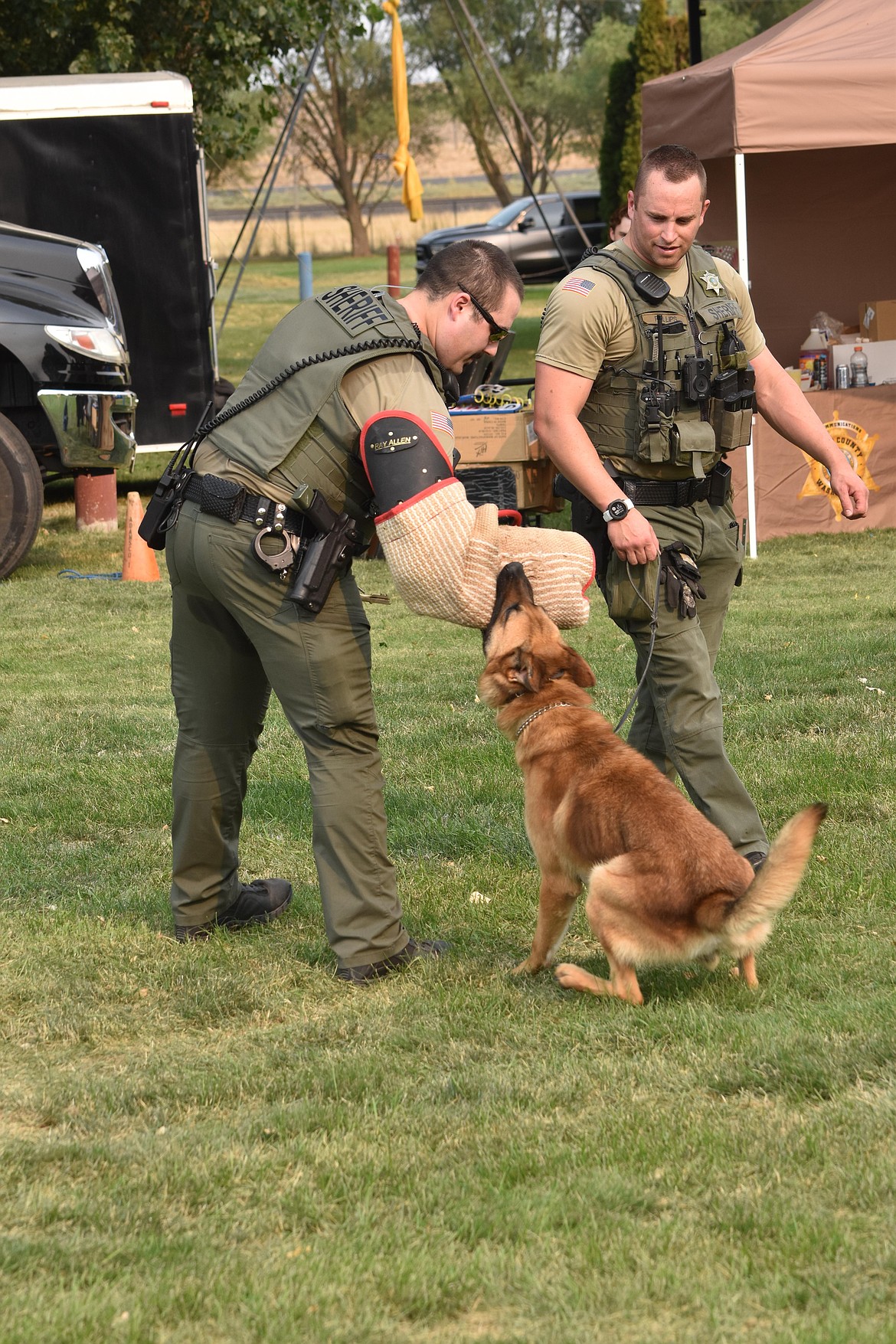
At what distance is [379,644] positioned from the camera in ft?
27.2

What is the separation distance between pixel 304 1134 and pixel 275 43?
15026 mm

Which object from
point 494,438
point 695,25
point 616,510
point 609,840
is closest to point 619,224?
point 494,438

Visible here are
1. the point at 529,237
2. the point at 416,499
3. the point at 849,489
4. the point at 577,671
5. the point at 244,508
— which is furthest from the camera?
the point at 529,237

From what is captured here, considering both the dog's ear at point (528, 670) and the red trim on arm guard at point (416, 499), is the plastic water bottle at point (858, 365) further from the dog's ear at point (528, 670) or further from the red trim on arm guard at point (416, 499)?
the red trim on arm guard at point (416, 499)

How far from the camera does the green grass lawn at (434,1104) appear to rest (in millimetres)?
2424

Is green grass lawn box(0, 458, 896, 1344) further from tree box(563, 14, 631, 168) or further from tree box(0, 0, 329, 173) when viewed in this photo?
tree box(563, 14, 631, 168)

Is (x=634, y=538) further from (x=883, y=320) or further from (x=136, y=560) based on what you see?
(x=883, y=320)

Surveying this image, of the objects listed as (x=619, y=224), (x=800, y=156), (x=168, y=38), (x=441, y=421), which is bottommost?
(x=441, y=421)

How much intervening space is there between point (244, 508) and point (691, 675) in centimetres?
143

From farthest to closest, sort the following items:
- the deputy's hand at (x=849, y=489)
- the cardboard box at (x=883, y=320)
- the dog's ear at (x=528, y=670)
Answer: the cardboard box at (x=883, y=320)
the deputy's hand at (x=849, y=489)
the dog's ear at (x=528, y=670)

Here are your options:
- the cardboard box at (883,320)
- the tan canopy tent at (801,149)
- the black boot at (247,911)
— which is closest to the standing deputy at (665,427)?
the black boot at (247,911)

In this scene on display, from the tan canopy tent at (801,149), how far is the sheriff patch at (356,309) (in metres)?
6.50

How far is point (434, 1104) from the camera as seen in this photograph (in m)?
3.14

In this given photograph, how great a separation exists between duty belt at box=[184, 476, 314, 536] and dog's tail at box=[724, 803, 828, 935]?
55.7 inches
